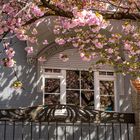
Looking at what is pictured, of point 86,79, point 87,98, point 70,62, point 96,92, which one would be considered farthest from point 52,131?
point 70,62

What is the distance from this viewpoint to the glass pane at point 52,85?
11788 mm

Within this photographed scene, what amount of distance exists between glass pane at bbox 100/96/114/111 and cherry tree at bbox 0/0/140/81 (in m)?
1.32

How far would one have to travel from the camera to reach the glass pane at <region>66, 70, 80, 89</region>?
12.0 m

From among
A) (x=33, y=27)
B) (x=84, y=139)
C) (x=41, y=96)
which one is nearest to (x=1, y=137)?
(x=41, y=96)

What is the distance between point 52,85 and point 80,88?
3.03 ft

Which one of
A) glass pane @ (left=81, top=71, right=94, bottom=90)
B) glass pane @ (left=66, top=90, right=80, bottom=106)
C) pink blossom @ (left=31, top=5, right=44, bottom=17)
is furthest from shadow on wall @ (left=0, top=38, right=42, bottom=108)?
pink blossom @ (left=31, top=5, right=44, bottom=17)

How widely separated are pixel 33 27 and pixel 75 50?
5.74 ft

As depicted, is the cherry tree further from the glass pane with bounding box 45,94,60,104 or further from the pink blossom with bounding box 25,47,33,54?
the glass pane with bounding box 45,94,60,104

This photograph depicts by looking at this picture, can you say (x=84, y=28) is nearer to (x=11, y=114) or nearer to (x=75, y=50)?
(x=75, y=50)

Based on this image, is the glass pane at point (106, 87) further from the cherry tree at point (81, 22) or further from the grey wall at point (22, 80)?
the cherry tree at point (81, 22)

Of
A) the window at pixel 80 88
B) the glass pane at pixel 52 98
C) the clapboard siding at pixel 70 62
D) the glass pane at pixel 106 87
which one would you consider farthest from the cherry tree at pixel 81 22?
the glass pane at pixel 52 98

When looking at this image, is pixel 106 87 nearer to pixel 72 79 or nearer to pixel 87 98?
pixel 87 98

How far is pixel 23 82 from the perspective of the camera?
11.4m

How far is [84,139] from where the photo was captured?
454 inches
